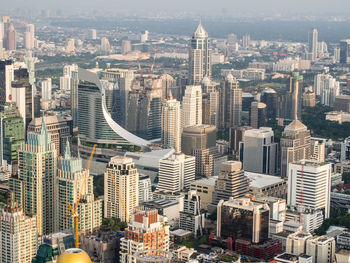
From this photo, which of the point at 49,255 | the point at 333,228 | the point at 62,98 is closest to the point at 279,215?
the point at 333,228

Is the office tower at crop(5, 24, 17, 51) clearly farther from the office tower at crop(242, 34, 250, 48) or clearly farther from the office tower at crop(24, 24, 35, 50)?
the office tower at crop(242, 34, 250, 48)

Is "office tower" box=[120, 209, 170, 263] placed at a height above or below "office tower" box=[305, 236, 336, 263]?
above

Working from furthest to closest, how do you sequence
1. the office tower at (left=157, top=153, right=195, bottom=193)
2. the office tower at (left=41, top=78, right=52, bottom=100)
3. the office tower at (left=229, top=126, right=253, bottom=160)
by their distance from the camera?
the office tower at (left=41, top=78, right=52, bottom=100), the office tower at (left=229, top=126, right=253, bottom=160), the office tower at (left=157, top=153, right=195, bottom=193)

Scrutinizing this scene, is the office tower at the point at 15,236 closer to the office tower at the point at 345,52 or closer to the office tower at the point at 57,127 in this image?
the office tower at the point at 57,127

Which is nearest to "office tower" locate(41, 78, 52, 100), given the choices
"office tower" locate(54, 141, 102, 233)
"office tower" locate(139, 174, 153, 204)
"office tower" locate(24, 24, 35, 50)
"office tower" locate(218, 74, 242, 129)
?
"office tower" locate(24, 24, 35, 50)

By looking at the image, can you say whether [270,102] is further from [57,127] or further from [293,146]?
[57,127]

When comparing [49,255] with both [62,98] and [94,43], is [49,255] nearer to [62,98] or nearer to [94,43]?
[62,98]

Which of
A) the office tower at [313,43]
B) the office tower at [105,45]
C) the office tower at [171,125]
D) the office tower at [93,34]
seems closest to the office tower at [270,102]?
the office tower at [171,125]
